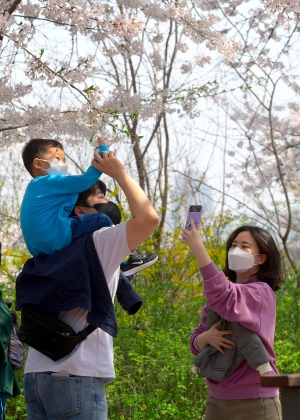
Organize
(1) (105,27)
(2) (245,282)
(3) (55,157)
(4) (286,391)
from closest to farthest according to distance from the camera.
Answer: (4) (286,391)
(3) (55,157)
(2) (245,282)
(1) (105,27)

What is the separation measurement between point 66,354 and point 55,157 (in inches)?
28.2

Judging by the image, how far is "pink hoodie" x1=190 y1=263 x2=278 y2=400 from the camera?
2.30m

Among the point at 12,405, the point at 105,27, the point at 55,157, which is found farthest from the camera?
the point at 105,27

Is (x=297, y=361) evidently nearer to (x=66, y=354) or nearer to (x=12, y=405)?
(x=12, y=405)

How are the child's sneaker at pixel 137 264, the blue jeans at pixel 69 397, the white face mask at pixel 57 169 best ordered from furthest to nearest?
1. the child's sneaker at pixel 137 264
2. the white face mask at pixel 57 169
3. the blue jeans at pixel 69 397

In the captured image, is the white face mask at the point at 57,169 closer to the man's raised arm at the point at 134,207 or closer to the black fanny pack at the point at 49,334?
the man's raised arm at the point at 134,207

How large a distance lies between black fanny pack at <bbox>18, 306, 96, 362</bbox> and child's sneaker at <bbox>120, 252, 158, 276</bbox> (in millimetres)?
427

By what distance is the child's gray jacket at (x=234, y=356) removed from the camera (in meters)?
2.31

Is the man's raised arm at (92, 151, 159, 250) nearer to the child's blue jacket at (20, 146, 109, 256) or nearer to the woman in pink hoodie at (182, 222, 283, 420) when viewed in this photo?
the child's blue jacket at (20, 146, 109, 256)

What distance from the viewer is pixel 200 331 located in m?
2.62

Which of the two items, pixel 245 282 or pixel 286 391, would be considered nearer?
pixel 286 391

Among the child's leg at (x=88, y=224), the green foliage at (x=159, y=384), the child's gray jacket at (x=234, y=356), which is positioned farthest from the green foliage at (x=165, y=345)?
the child's leg at (x=88, y=224)

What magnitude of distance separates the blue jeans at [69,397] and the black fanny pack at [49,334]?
8cm

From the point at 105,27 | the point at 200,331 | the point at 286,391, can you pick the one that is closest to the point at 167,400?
the point at 200,331
